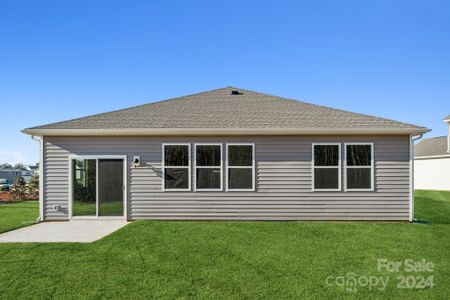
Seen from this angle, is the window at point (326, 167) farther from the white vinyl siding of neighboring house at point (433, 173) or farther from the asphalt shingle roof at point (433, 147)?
the asphalt shingle roof at point (433, 147)

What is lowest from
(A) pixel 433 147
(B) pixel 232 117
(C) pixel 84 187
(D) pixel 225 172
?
(C) pixel 84 187

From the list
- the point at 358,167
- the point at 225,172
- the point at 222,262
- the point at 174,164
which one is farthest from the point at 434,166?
the point at 222,262

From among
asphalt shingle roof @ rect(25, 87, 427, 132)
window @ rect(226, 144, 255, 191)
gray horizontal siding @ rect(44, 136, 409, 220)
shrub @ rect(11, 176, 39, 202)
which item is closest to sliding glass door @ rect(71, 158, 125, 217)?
gray horizontal siding @ rect(44, 136, 409, 220)

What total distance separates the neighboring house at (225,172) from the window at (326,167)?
0.03 m

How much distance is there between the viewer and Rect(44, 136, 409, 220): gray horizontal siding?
889 centimetres

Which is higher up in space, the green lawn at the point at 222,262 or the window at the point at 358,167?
the window at the point at 358,167

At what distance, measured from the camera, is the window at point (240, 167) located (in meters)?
8.98

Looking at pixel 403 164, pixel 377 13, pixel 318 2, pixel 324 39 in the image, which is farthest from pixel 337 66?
pixel 403 164

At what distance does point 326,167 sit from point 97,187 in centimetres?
737

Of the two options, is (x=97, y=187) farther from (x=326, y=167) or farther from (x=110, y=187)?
(x=326, y=167)

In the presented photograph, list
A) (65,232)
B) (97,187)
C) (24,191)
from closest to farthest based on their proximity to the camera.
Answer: (65,232), (97,187), (24,191)

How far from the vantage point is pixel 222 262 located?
5.13m

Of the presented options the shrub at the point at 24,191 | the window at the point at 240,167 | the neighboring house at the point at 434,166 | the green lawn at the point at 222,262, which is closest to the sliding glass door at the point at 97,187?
the green lawn at the point at 222,262

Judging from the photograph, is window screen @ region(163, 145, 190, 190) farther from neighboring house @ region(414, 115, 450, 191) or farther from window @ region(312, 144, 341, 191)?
neighboring house @ region(414, 115, 450, 191)
